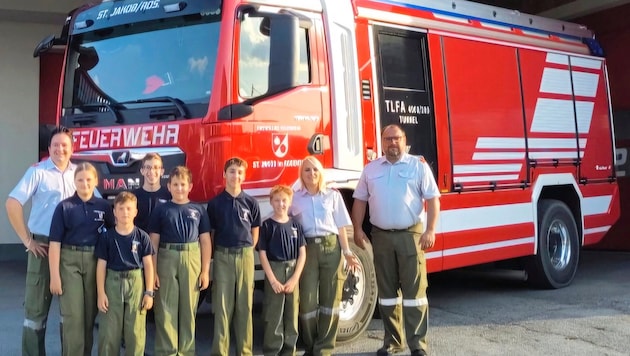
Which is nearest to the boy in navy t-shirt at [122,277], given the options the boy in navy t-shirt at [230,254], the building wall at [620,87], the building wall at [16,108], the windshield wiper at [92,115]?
the boy in navy t-shirt at [230,254]

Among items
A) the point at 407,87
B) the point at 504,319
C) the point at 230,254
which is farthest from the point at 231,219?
the point at 504,319

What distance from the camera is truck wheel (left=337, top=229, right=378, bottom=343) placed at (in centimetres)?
587

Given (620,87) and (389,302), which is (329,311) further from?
(620,87)

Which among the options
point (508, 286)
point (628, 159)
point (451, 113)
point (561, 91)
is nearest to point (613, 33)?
point (628, 159)

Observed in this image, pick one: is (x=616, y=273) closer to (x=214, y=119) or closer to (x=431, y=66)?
(x=431, y=66)

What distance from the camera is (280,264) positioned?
5191 millimetres

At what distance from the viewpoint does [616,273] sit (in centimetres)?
Answer: 977

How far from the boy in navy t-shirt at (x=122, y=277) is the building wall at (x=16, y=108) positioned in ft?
26.1

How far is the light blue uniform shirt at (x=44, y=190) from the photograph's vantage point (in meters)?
4.96

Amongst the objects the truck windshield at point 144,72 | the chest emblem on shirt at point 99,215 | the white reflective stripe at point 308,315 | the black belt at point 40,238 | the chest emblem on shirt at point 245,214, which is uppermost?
the truck windshield at point 144,72

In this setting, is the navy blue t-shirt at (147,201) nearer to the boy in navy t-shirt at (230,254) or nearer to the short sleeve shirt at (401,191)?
the boy in navy t-shirt at (230,254)

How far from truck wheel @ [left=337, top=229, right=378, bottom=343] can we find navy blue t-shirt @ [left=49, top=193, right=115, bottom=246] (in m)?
2.12

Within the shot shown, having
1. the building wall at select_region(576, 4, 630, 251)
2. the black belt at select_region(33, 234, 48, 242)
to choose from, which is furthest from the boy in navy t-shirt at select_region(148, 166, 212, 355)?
the building wall at select_region(576, 4, 630, 251)

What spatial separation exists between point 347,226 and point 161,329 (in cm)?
175
